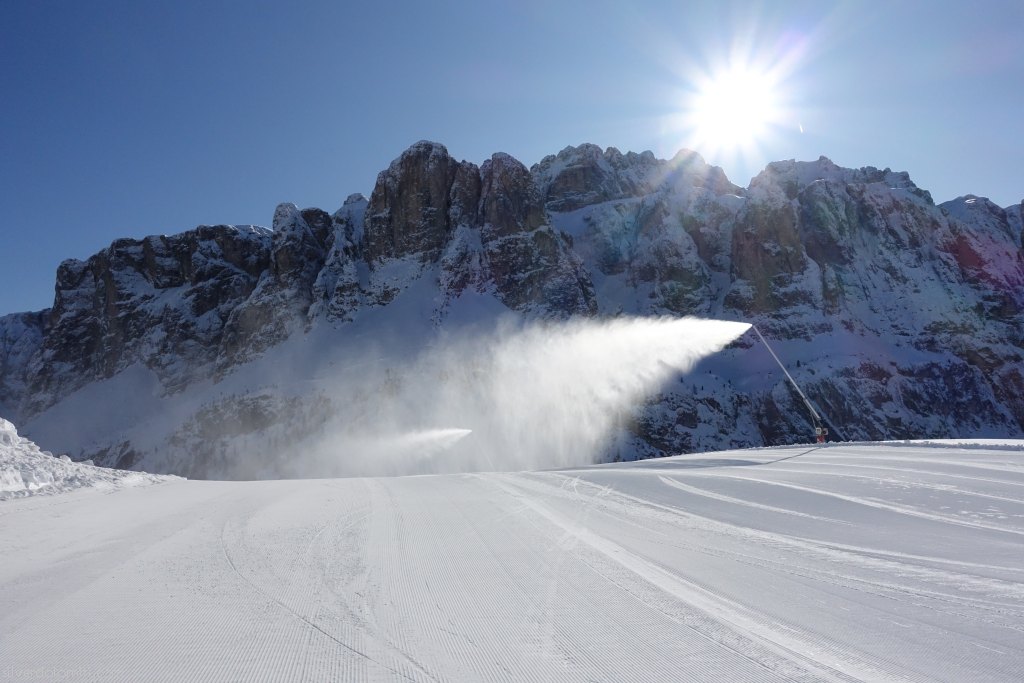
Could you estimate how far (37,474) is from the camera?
7.55m

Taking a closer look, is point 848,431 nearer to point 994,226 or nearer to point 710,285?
point 710,285

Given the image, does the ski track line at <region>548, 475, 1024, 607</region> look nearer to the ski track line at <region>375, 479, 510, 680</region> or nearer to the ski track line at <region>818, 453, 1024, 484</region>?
the ski track line at <region>375, 479, 510, 680</region>

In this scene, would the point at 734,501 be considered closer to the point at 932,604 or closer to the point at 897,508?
the point at 897,508

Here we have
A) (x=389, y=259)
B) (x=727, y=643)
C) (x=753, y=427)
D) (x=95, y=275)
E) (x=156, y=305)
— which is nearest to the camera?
(x=727, y=643)

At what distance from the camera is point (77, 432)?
264 feet

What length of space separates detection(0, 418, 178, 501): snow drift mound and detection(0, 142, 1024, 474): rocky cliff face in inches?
2575

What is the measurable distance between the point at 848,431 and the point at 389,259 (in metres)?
71.4

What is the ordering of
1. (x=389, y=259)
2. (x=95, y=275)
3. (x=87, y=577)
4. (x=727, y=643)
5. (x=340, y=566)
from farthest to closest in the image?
(x=95, y=275), (x=389, y=259), (x=340, y=566), (x=87, y=577), (x=727, y=643)

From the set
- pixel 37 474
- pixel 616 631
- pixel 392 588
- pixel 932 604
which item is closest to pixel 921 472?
pixel 932 604

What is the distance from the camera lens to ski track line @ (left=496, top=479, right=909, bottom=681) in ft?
7.48

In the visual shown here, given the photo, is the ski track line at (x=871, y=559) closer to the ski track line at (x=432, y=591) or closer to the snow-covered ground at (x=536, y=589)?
the snow-covered ground at (x=536, y=589)

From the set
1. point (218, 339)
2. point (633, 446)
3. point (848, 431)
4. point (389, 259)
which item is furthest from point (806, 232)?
point (218, 339)

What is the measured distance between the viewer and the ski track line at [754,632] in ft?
7.48

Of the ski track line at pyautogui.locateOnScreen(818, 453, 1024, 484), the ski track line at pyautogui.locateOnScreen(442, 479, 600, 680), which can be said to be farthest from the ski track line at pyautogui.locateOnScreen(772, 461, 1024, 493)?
the ski track line at pyautogui.locateOnScreen(442, 479, 600, 680)
